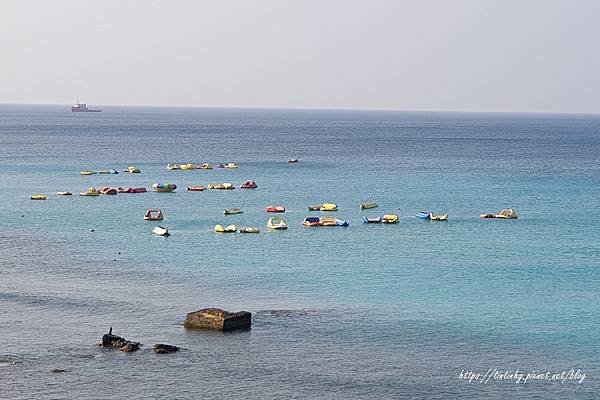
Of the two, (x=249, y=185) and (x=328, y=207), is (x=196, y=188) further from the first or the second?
(x=328, y=207)

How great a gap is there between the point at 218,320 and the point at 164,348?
222 inches

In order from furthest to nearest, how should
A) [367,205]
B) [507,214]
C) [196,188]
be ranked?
[196,188] → [367,205] → [507,214]

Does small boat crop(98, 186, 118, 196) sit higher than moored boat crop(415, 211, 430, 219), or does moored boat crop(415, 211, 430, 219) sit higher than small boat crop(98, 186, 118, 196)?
moored boat crop(415, 211, 430, 219)

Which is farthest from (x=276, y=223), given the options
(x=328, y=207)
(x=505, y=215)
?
(x=505, y=215)

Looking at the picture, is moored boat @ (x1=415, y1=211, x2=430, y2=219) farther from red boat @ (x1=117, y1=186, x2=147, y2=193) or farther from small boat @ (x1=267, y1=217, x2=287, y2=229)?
red boat @ (x1=117, y1=186, x2=147, y2=193)

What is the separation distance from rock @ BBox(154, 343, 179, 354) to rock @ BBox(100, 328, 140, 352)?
1401 millimetres

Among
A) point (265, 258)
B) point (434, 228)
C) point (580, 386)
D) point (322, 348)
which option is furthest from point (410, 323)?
Result: point (434, 228)

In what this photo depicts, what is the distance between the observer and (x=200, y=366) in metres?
60.3

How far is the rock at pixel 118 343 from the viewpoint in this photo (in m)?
63.0

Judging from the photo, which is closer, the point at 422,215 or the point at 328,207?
the point at 422,215

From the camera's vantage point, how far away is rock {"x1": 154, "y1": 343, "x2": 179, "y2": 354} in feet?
205

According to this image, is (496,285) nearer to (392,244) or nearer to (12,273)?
(392,244)

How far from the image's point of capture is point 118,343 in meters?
63.7

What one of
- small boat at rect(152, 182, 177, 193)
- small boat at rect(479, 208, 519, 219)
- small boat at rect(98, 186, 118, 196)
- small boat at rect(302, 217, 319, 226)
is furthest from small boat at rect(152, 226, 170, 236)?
small boat at rect(152, 182, 177, 193)
